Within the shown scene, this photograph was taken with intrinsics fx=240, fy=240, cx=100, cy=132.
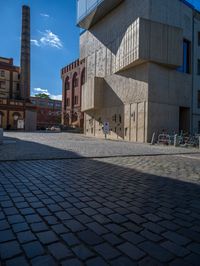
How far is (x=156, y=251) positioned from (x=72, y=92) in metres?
54.3

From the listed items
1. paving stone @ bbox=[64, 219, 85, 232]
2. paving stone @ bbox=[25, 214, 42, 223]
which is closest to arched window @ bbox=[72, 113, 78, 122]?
paving stone @ bbox=[25, 214, 42, 223]

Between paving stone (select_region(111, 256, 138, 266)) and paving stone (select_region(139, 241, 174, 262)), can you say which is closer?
paving stone (select_region(111, 256, 138, 266))

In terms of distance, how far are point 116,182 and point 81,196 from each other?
1368 millimetres

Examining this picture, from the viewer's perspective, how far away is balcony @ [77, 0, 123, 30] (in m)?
25.9

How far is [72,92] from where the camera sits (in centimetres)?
5528

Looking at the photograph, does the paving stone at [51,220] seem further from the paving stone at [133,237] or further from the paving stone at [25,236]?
the paving stone at [133,237]

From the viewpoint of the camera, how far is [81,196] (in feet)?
13.8

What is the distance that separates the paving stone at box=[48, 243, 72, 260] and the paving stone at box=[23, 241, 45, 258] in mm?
96

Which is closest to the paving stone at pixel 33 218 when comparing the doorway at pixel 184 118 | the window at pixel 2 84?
the doorway at pixel 184 118

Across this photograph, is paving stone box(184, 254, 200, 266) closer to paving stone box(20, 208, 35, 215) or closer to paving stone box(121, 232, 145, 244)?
paving stone box(121, 232, 145, 244)

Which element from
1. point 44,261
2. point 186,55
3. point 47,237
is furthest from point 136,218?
point 186,55

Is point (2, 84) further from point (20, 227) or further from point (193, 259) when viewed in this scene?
point (193, 259)

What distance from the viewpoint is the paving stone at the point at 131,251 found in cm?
231

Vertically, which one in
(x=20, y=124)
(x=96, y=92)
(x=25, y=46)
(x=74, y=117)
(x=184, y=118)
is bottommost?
(x=20, y=124)
